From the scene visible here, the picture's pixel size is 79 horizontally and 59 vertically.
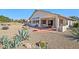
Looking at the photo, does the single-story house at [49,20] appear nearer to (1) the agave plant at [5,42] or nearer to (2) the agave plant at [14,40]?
(2) the agave plant at [14,40]

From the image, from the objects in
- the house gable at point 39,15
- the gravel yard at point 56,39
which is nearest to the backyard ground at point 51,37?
the gravel yard at point 56,39

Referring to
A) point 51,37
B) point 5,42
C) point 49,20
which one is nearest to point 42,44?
point 51,37

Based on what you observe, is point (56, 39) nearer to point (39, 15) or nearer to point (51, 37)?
point (51, 37)

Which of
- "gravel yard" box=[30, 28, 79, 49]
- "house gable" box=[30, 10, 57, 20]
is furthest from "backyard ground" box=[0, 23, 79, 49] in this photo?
"house gable" box=[30, 10, 57, 20]

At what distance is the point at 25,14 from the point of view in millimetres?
2869

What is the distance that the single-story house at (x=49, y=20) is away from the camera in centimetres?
287

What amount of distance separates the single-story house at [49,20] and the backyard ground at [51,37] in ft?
0.18

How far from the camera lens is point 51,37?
113 inches

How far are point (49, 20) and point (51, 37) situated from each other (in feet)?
0.58

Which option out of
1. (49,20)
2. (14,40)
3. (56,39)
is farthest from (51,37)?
(14,40)

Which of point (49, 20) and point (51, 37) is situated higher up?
point (49, 20)

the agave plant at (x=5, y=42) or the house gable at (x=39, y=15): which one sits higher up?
the house gable at (x=39, y=15)

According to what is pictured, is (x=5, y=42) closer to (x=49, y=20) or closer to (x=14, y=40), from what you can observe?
(x=14, y=40)
